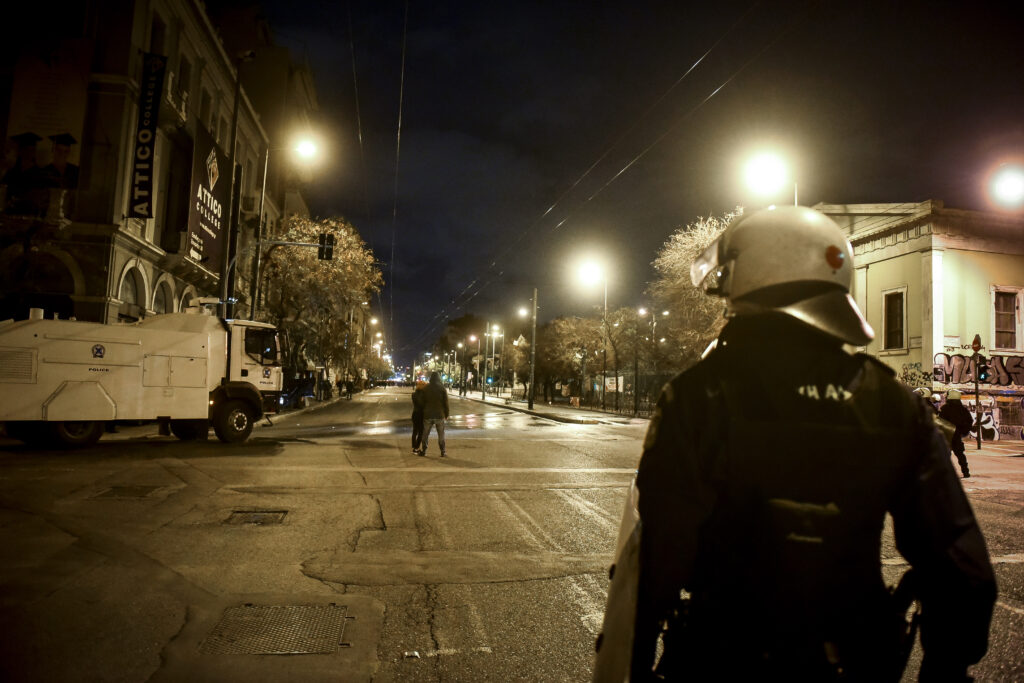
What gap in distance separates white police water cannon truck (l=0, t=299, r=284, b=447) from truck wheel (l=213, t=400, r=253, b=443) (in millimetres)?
22

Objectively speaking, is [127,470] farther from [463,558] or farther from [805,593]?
[805,593]

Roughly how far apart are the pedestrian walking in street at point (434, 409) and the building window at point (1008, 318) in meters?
22.8

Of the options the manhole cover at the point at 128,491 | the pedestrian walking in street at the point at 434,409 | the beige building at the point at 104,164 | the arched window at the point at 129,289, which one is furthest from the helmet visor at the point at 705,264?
the arched window at the point at 129,289

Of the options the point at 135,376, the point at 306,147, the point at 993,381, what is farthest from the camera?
the point at 993,381

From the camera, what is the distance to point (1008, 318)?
2534 cm

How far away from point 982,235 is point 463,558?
26616 mm

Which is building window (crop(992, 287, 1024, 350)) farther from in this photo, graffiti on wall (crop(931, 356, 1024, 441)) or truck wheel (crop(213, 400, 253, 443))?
truck wheel (crop(213, 400, 253, 443))

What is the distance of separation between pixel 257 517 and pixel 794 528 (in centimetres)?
695

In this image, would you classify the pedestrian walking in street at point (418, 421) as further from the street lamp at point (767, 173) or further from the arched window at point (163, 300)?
the arched window at point (163, 300)

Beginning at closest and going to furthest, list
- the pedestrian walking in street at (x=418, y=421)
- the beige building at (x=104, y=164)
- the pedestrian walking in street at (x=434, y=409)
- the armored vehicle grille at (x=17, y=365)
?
the armored vehicle grille at (x=17, y=365) → the pedestrian walking in street at (x=434, y=409) → the pedestrian walking in street at (x=418, y=421) → the beige building at (x=104, y=164)

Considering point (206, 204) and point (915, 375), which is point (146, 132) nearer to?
point (206, 204)

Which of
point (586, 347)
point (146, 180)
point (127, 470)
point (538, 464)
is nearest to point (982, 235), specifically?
point (538, 464)

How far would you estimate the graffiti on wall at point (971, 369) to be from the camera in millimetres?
23781

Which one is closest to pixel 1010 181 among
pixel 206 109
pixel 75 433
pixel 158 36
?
pixel 75 433
